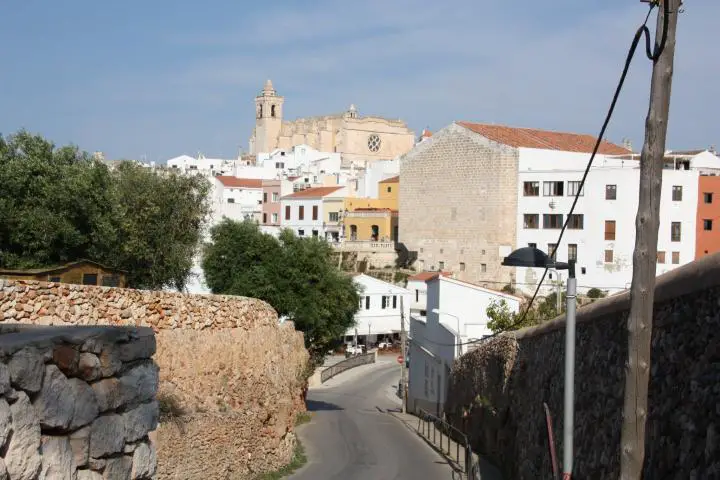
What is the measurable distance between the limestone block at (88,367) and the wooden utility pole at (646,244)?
4080 millimetres

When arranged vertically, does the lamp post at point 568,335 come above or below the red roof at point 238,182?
below

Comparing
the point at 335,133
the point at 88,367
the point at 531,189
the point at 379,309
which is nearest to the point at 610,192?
the point at 531,189

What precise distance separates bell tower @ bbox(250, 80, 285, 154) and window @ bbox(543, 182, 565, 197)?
10182 cm

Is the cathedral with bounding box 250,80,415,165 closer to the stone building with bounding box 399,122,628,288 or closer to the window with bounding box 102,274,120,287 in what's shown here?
the stone building with bounding box 399,122,628,288

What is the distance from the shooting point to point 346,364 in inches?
2190

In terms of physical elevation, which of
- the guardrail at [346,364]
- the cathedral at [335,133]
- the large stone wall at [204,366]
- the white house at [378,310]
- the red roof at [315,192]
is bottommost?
the guardrail at [346,364]

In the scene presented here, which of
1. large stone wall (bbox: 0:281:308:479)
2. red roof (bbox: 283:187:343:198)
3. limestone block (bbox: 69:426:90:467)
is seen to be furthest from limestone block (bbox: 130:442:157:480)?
red roof (bbox: 283:187:343:198)

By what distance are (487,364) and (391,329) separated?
41.8 m

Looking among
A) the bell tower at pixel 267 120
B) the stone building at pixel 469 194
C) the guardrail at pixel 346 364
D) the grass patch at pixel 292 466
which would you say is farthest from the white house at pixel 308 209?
the bell tower at pixel 267 120

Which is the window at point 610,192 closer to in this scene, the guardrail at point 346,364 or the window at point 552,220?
the window at point 552,220

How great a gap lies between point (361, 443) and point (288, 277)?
881 centimetres

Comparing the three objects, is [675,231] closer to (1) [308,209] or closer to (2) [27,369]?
(1) [308,209]

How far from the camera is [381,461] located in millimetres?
24594

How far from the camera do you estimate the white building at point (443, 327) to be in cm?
3556
